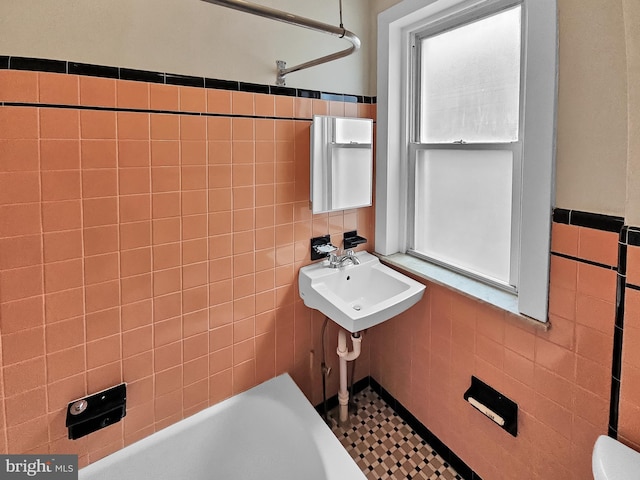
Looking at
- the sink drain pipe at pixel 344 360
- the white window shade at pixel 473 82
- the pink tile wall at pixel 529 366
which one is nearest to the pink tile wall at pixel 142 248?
the sink drain pipe at pixel 344 360

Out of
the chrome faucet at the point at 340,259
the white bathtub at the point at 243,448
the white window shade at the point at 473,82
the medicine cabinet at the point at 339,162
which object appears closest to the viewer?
the white bathtub at the point at 243,448

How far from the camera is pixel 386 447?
171 cm

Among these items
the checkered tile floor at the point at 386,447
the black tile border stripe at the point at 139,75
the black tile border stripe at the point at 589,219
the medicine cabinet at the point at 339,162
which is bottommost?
the checkered tile floor at the point at 386,447

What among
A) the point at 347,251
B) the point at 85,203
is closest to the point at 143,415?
the point at 85,203

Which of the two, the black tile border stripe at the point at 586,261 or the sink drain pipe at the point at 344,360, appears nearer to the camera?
the black tile border stripe at the point at 586,261

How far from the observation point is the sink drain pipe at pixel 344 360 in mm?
1726

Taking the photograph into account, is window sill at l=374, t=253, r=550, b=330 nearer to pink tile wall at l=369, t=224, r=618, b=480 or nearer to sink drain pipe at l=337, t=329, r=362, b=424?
pink tile wall at l=369, t=224, r=618, b=480

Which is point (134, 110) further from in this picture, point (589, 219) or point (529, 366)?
point (529, 366)

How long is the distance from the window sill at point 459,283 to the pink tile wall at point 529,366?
4cm

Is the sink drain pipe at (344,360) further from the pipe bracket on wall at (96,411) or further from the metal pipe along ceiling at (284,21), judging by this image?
the metal pipe along ceiling at (284,21)

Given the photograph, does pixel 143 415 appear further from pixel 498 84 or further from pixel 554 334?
pixel 498 84

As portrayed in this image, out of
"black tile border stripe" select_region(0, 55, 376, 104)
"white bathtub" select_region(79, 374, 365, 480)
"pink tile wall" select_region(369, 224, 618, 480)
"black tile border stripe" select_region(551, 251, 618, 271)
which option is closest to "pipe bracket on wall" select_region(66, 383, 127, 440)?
"white bathtub" select_region(79, 374, 365, 480)

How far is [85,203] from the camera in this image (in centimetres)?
113

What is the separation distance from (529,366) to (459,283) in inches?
15.9
